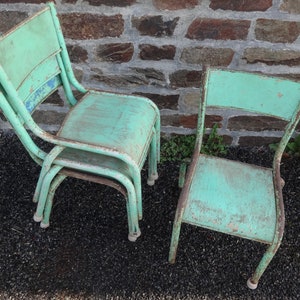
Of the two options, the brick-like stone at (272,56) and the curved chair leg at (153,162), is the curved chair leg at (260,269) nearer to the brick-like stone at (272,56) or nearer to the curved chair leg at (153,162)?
the curved chair leg at (153,162)

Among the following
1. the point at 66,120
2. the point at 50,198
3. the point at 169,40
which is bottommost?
the point at 50,198

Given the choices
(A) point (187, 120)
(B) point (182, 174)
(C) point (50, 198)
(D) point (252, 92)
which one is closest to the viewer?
(D) point (252, 92)

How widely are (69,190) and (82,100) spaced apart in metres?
0.65

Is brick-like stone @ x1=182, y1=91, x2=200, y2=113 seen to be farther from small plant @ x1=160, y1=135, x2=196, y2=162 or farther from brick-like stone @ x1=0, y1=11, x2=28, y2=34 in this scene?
brick-like stone @ x1=0, y1=11, x2=28, y2=34

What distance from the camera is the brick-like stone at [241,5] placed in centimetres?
185

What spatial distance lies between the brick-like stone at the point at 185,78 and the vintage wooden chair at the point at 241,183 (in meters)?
0.44

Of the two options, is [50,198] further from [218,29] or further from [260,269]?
[218,29]

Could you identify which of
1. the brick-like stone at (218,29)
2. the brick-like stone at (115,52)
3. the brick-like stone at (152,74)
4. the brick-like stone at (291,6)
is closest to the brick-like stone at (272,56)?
the brick-like stone at (218,29)

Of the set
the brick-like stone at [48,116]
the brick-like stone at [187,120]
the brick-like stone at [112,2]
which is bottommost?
the brick-like stone at [187,120]

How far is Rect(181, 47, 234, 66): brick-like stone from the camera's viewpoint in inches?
80.6

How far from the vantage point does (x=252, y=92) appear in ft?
5.66

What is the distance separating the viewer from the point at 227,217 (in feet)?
5.29

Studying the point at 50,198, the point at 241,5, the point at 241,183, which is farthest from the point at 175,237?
the point at 241,5

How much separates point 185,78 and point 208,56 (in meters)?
0.19
